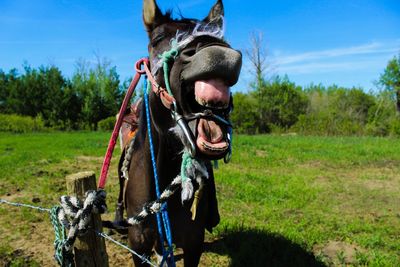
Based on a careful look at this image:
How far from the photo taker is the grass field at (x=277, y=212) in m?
4.27

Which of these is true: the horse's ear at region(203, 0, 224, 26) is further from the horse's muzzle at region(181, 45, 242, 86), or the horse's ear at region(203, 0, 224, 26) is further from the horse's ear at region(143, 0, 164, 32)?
the horse's muzzle at region(181, 45, 242, 86)

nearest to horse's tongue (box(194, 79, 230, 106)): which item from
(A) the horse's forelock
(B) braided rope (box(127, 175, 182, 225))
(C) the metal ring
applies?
A: (A) the horse's forelock

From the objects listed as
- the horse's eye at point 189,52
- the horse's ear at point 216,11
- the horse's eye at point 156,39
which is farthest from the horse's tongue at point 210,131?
the horse's ear at point 216,11

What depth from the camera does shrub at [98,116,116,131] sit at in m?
30.3

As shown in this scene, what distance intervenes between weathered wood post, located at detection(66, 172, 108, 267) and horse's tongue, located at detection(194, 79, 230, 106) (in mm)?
888

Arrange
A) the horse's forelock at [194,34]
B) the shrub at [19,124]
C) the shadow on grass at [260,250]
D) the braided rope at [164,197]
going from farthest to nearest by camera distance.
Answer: the shrub at [19,124] < the shadow on grass at [260,250] < the braided rope at [164,197] < the horse's forelock at [194,34]

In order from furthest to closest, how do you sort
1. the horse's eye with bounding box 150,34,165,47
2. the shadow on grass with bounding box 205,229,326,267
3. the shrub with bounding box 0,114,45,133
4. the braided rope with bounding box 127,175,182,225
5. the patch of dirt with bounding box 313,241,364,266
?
the shrub with bounding box 0,114,45,133 → the patch of dirt with bounding box 313,241,364,266 → the shadow on grass with bounding box 205,229,326,267 → the horse's eye with bounding box 150,34,165,47 → the braided rope with bounding box 127,175,182,225

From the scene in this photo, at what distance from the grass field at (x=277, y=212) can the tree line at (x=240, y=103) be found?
21.1 meters

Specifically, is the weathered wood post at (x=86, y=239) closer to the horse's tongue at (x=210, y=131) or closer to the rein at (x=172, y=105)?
the rein at (x=172, y=105)

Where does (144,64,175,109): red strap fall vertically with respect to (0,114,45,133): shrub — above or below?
below

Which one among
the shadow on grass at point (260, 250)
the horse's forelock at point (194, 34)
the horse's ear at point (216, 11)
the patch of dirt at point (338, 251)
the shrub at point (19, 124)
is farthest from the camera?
the shrub at point (19, 124)

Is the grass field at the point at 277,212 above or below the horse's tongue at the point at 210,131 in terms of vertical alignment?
below

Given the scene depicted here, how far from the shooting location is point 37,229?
5.05 meters

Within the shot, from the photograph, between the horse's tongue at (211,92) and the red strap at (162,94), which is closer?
the horse's tongue at (211,92)
